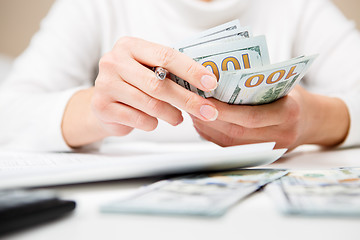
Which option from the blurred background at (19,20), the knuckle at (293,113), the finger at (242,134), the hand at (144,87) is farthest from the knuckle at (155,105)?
the blurred background at (19,20)

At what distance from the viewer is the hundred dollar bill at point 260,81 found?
1.70 feet

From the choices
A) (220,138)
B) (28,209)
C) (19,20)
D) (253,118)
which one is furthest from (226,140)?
(19,20)

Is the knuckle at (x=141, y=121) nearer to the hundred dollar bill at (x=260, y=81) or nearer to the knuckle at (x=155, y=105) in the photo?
the knuckle at (x=155, y=105)

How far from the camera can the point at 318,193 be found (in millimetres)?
363

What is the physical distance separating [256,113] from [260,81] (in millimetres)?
96

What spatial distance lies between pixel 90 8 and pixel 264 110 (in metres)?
0.89

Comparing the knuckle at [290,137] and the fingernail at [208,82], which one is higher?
the fingernail at [208,82]

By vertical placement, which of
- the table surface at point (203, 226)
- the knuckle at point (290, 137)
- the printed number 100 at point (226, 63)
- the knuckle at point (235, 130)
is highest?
the printed number 100 at point (226, 63)

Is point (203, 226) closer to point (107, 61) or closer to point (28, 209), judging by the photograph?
point (28, 209)

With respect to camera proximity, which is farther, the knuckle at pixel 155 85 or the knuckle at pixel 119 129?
the knuckle at pixel 119 129

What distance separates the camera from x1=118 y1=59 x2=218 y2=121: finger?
1.86ft

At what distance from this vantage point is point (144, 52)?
0.59 meters

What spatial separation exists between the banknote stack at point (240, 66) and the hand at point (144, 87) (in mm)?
27

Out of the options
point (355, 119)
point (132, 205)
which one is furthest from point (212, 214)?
point (355, 119)
